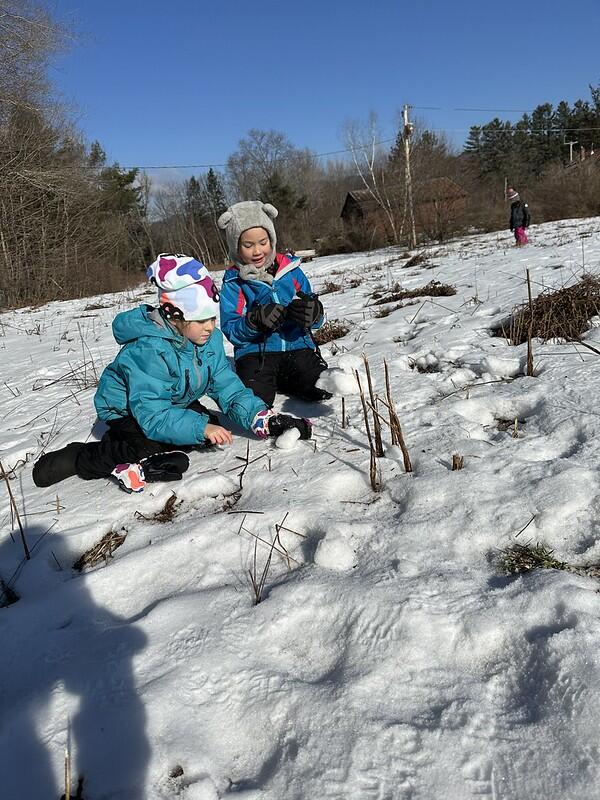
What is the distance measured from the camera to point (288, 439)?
2.36 m

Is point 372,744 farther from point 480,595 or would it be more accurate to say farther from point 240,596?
point 240,596

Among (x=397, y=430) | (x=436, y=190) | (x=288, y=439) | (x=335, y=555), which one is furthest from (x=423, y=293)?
(x=436, y=190)

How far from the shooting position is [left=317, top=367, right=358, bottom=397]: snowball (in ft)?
9.56

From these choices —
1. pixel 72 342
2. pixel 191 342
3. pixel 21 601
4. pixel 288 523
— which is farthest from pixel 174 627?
pixel 72 342

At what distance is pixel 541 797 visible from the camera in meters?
0.86

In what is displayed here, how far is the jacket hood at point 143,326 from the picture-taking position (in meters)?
2.35

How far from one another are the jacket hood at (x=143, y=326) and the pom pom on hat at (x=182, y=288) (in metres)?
0.06

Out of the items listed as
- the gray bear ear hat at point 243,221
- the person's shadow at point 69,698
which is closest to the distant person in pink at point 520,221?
the gray bear ear hat at point 243,221

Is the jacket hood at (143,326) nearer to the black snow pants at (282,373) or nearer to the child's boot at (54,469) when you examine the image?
the child's boot at (54,469)

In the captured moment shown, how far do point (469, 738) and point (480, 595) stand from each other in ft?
1.25

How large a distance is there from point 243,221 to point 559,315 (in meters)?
2.24

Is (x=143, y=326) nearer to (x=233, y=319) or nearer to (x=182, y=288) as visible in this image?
(x=182, y=288)

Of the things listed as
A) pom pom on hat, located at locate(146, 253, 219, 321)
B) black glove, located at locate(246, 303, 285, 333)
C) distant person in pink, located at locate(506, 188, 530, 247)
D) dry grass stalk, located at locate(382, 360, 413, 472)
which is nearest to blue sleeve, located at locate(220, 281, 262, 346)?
black glove, located at locate(246, 303, 285, 333)

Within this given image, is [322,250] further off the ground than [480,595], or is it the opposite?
[322,250]
